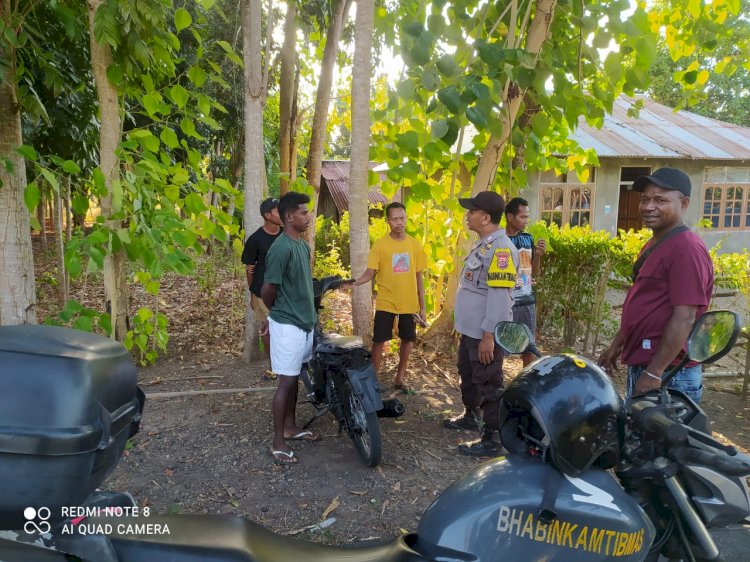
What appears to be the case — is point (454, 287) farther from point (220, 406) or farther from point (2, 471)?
point (2, 471)

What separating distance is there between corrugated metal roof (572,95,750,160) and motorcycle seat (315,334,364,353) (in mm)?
9336

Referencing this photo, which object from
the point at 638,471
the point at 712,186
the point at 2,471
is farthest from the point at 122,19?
the point at 712,186

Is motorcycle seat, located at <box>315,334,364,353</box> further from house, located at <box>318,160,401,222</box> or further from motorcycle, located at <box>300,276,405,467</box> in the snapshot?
house, located at <box>318,160,401,222</box>

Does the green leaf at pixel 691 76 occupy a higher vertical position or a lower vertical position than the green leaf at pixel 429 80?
higher

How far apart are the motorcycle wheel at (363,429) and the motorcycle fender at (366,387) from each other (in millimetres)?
49

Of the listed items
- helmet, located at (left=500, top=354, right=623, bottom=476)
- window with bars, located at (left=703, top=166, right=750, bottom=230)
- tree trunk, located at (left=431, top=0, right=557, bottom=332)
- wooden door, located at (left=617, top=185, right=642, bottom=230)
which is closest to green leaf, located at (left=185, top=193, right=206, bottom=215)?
tree trunk, located at (left=431, top=0, right=557, bottom=332)

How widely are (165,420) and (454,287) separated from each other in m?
3.25

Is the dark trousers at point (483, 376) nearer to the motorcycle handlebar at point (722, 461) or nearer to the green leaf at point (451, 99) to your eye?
the green leaf at point (451, 99)

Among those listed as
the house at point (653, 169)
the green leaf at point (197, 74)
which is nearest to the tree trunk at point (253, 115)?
the green leaf at point (197, 74)

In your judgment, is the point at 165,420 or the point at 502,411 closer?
the point at 502,411

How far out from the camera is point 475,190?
520cm

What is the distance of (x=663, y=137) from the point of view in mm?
14023

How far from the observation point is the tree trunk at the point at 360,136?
446cm

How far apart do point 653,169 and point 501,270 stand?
12225 mm
